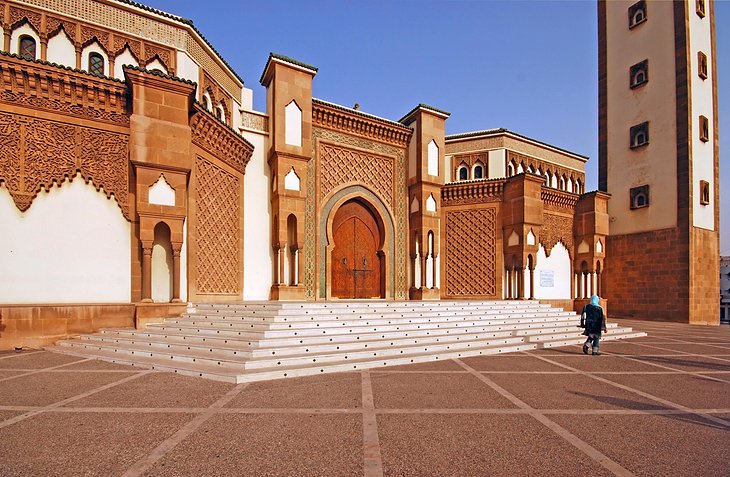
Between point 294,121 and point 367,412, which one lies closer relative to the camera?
point 367,412

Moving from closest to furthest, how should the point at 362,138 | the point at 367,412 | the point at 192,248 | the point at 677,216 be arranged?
the point at 367,412 < the point at 192,248 < the point at 362,138 < the point at 677,216

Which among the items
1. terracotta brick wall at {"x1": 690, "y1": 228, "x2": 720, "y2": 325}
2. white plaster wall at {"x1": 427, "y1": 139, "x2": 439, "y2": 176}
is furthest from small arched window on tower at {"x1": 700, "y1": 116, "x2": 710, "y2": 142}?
white plaster wall at {"x1": 427, "y1": 139, "x2": 439, "y2": 176}

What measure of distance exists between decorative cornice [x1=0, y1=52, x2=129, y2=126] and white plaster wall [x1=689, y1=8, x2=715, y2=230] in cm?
2011

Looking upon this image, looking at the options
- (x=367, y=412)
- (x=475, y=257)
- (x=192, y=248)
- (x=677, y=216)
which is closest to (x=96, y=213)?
(x=192, y=248)

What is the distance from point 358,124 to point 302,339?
8.23 metres

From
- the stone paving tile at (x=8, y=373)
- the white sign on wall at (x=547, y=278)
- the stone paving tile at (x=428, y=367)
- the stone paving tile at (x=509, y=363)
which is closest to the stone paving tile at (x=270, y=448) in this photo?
the stone paving tile at (x=428, y=367)

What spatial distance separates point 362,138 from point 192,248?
6.69m

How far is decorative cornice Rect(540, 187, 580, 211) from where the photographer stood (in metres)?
15.0

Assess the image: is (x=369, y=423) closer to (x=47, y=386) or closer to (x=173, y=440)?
(x=173, y=440)

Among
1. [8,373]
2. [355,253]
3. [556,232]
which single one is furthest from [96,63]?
[556,232]

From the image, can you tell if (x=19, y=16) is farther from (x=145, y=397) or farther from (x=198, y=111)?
(x=145, y=397)

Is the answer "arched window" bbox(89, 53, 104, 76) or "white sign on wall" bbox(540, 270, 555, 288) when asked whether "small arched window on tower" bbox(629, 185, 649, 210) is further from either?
"arched window" bbox(89, 53, 104, 76)

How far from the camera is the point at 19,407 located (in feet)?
12.2

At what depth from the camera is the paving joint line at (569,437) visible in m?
2.51
